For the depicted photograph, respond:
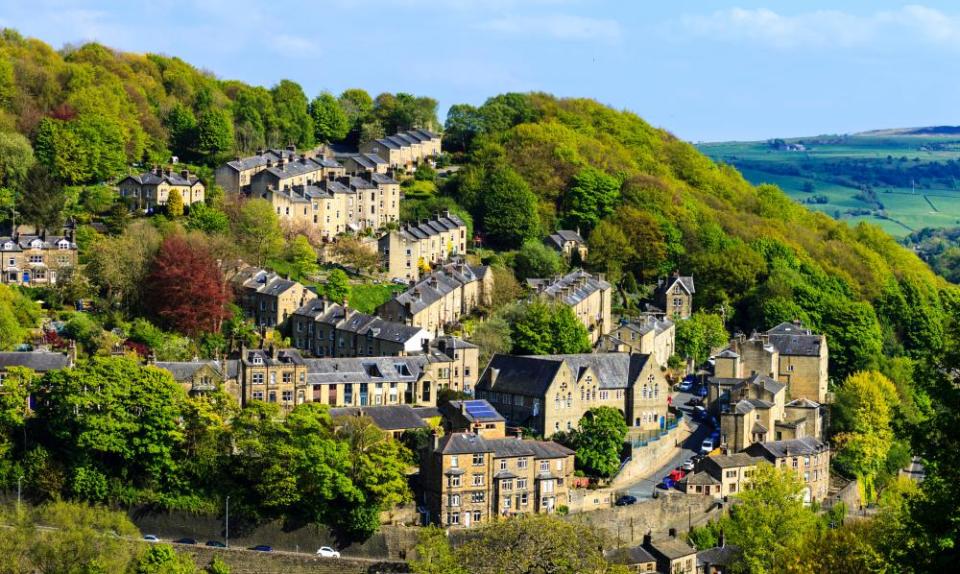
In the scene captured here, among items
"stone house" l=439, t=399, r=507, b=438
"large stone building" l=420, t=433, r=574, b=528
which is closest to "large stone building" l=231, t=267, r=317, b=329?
"stone house" l=439, t=399, r=507, b=438

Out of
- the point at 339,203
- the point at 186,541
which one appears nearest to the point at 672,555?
the point at 186,541

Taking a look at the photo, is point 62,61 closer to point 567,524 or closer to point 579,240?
point 579,240

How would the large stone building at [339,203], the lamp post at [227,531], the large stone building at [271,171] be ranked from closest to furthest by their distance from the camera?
the lamp post at [227,531] < the large stone building at [339,203] < the large stone building at [271,171]

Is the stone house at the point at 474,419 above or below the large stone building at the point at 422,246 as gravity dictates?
below

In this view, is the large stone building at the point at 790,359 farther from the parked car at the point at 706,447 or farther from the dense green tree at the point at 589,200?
the dense green tree at the point at 589,200

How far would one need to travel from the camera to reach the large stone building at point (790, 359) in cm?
7444

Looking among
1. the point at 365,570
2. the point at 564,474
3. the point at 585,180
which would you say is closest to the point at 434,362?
the point at 564,474

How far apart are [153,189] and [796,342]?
33218 mm

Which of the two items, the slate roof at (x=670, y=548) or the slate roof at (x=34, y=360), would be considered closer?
the slate roof at (x=670, y=548)

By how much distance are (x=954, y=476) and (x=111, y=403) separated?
118 feet

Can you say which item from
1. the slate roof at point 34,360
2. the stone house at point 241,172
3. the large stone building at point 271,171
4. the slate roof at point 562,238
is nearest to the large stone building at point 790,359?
the slate roof at point 562,238

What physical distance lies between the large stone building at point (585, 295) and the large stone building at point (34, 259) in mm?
22375

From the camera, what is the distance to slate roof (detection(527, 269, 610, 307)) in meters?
77.4

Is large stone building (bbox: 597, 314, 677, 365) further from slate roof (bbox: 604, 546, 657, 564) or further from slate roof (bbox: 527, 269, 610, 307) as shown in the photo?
slate roof (bbox: 604, 546, 657, 564)
